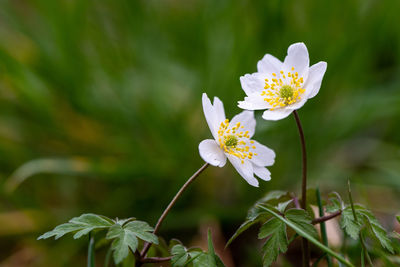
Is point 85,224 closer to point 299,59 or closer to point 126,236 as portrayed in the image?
point 126,236

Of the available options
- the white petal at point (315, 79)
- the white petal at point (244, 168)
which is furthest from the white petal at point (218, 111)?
the white petal at point (315, 79)

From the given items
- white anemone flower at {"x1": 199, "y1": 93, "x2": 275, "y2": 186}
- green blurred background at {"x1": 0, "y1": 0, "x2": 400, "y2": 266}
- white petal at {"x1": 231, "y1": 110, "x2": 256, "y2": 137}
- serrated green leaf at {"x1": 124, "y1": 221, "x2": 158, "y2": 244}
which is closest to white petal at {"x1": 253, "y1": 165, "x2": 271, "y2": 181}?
white anemone flower at {"x1": 199, "y1": 93, "x2": 275, "y2": 186}

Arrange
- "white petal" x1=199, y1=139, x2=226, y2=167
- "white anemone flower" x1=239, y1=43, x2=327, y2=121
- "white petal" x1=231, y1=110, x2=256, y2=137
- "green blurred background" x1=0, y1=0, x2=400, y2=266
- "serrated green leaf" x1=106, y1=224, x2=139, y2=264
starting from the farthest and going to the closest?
"green blurred background" x1=0, y1=0, x2=400, y2=266 < "white petal" x1=231, y1=110, x2=256, y2=137 < "white anemone flower" x1=239, y1=43, x2=327, y2=121 < "white petal" x1=199, y1=139, x2=226, y2=167 < "serrated green leaf" x1=106, y1=224, x2=139, y2=264

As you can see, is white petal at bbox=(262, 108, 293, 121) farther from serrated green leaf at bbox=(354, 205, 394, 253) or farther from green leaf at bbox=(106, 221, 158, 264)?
green leaf at bbox=(106, 221, 158, 264)

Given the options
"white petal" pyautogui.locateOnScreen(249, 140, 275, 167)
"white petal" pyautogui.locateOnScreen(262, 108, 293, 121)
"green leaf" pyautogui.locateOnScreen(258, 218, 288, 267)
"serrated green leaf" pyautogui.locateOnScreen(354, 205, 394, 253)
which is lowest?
"serrated green leaf" pyautogui.locateOnScreen(354, 205, 394, 253)

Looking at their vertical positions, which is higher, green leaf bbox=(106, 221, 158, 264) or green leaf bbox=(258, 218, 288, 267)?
green leaf bbox=(106, 221, 158, 264)

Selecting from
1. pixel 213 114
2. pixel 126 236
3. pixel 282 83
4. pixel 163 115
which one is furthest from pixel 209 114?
pixel 163 115

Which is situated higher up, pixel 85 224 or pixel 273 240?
pixel 85 224

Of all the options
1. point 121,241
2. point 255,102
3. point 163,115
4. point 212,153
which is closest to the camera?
point 121,241

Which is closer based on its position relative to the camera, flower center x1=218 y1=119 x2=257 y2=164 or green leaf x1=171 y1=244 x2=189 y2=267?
green leaf x1=171 y1=244 x2=189 y2=267
